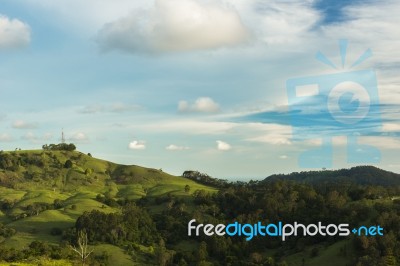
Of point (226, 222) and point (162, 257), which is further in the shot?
point (226, 222)

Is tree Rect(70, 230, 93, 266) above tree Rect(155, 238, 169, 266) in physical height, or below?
above

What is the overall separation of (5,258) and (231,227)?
90.5 metres

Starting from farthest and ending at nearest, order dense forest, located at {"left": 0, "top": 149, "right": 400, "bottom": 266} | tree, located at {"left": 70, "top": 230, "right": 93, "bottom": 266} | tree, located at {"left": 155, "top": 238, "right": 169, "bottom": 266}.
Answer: tree, located at {"left": 155, "top": 238, "right": 169, "bottom": 266}
dense forest, located at {"left": 0, "top": 149, "right": 400, "bottom": 266}
tree, located at {"left": 70, "top": 230, "right": 93, "bottom": 266}

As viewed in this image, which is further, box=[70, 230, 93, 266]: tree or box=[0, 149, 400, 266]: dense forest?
box=[0, 149, 400, 266]: dense forest

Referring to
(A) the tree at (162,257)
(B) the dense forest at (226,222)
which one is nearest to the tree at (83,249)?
(B) the dense forest at (226,222)

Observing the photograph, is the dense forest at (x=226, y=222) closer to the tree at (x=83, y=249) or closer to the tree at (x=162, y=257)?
the tree at (x=162, y=257)

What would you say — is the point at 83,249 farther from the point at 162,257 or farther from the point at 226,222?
the point at 226,222

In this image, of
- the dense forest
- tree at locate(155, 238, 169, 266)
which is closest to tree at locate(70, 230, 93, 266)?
the dense forest

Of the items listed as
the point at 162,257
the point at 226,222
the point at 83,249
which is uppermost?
the point at 226,222

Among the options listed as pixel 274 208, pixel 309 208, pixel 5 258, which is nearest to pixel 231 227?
pixel 274 208

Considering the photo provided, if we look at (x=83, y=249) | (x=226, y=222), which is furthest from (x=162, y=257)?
(x=226, y=222)

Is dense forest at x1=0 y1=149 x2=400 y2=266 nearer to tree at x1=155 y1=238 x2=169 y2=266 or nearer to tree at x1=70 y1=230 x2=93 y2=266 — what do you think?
tree at x1=155 y1=238 x2=169 y2=266

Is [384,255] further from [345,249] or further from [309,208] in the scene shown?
[309,208]

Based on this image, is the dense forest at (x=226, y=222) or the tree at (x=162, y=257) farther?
the tree at (x=162, y=257)
